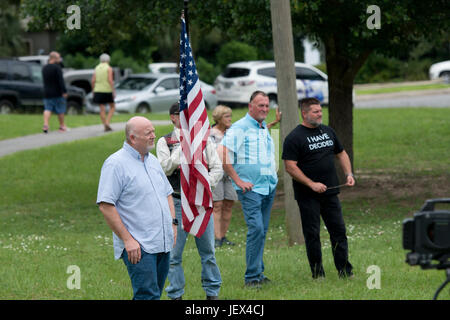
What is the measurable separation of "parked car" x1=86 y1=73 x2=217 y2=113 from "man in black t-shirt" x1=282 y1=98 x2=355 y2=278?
1917 centimetres

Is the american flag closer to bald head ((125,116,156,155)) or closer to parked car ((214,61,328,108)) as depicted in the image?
bald head ((125,116,156,155))

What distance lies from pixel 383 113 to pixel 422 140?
4229 millimetres

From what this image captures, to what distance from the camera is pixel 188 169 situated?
7582 millimetres

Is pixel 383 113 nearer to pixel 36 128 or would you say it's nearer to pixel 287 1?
pixel 36 128

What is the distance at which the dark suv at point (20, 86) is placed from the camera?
88.7ft

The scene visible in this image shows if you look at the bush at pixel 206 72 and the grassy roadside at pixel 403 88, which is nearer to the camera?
the grassy roadside at pixel 403 88

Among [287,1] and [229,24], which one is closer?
[287,1]

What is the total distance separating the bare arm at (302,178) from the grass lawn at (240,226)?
943 millimetres

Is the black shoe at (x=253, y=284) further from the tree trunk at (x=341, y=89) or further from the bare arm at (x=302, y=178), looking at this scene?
the tree trunk at (x=341, y=89)

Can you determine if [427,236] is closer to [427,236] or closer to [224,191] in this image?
[427,236]

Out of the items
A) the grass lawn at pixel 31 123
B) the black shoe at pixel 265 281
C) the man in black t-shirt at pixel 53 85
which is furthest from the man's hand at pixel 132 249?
the grass lawn at pixel 31 123

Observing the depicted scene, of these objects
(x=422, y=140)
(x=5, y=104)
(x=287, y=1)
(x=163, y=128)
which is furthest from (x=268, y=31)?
(x=5, y=104)

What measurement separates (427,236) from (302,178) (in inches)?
138
